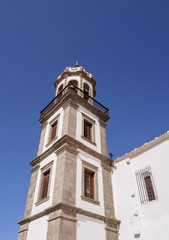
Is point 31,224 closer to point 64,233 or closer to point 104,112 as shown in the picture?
point 64,233

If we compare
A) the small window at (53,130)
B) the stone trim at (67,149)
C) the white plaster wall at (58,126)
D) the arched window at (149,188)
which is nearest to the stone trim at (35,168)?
the white plaster wall at (58,126)

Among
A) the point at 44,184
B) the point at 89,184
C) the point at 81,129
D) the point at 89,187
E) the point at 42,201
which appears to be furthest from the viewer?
the point at 81,129

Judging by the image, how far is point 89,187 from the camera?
1141 cm

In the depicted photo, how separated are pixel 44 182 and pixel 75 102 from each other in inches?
223

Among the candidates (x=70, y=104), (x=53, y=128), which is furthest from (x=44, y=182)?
(x=70, y=104)

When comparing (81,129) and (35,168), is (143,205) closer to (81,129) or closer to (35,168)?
(81,129)

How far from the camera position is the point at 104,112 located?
16.4 meters

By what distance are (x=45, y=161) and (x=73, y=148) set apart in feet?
7.86

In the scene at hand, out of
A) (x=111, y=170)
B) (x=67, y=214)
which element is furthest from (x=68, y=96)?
(x=67, y=214)

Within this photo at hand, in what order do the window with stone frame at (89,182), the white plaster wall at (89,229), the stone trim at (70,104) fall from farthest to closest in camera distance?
1. the stone trim at (70,104)
2. the window with stone frame at (89,182)
3. the white plaster wall at (89,229)

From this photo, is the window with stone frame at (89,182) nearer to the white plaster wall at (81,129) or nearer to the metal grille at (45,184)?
the white plaster wall at (81,129)

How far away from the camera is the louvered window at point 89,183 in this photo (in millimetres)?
11091

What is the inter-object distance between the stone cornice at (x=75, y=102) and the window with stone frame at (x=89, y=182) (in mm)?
4723

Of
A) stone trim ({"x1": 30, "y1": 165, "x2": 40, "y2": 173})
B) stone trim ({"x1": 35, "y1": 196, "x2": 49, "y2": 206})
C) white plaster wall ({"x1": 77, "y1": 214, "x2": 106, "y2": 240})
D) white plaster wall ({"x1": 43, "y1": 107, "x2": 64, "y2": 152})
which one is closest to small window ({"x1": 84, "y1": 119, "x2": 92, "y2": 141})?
white plaster wall ({"x1": 43, "y1": 107, "x2": 64, "y2": 152})
